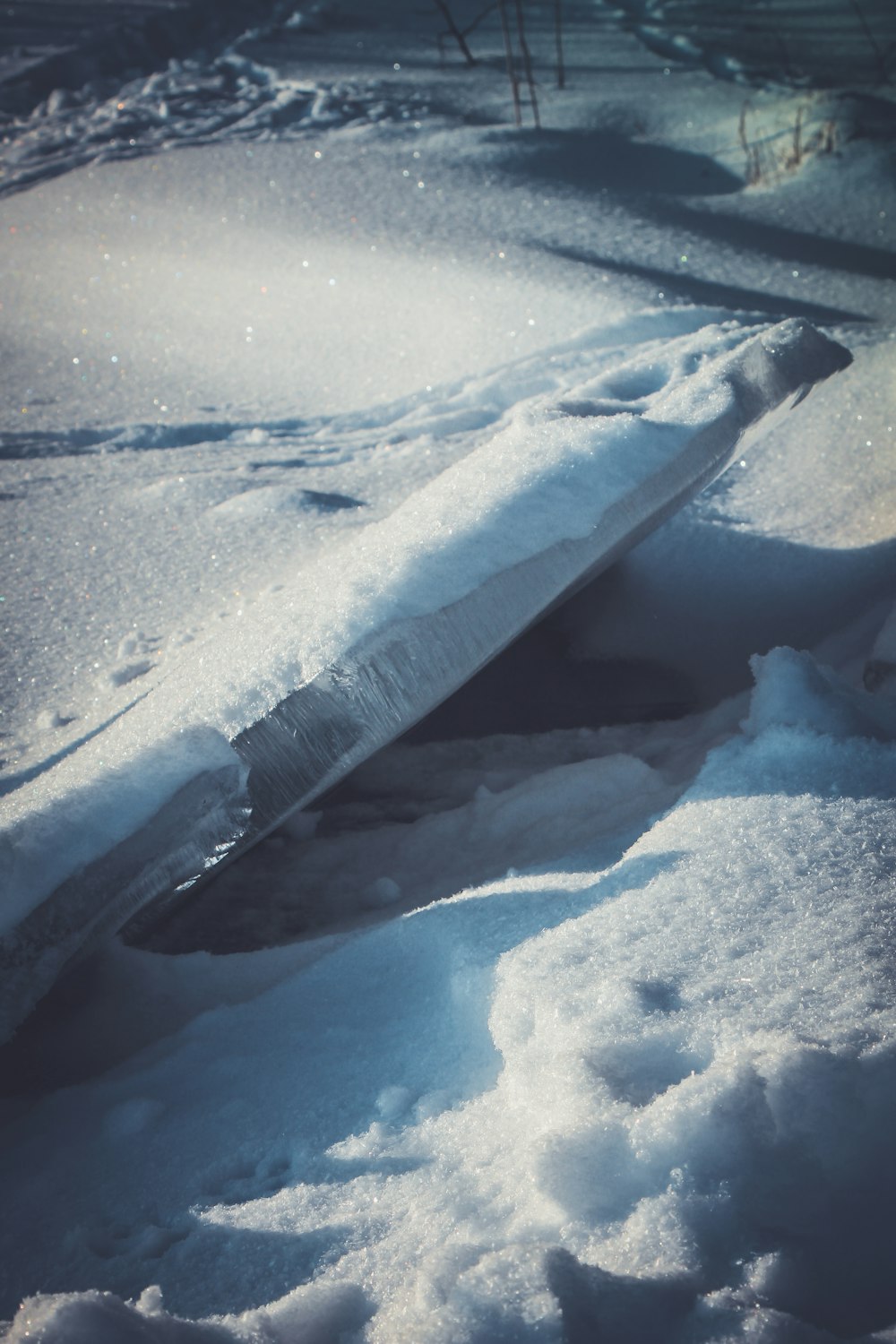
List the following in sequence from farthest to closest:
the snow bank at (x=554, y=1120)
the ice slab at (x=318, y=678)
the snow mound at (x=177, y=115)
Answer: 1. the snow mound at (x=177, y=115)
2. the ice slab at (x=318, y=678)
3. the snow bank at (x=554, y=1120)

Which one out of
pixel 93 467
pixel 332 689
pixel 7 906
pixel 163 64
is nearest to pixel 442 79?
pixel 163 64

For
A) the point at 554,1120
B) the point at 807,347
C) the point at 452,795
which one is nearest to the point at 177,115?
the point at 807,347

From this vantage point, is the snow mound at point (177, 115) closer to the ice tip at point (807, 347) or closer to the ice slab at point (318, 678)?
the ice tip at point (807, 347)

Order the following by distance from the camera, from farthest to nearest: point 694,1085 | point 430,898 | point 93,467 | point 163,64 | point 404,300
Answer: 1. point 163,64
2. point 404,300
3. point 93,467
4. point 430,898
5. point 694,1085

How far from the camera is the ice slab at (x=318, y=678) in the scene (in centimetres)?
105

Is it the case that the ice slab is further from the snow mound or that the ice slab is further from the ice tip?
the snow mound

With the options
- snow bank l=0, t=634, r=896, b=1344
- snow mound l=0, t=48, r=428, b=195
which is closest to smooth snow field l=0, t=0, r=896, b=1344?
snow bank l=0, t=634, r=896, b=1344

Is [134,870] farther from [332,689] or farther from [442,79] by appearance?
[442,79]

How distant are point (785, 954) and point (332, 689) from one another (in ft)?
2.07

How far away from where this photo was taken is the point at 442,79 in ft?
15.7

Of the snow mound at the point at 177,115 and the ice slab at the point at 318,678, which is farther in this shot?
the snow mound at the point at 177,115

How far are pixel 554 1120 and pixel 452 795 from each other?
86 cm

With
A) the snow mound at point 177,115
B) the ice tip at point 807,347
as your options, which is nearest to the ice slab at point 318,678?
the ice tip at point 807,347

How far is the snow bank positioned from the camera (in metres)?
0.62
